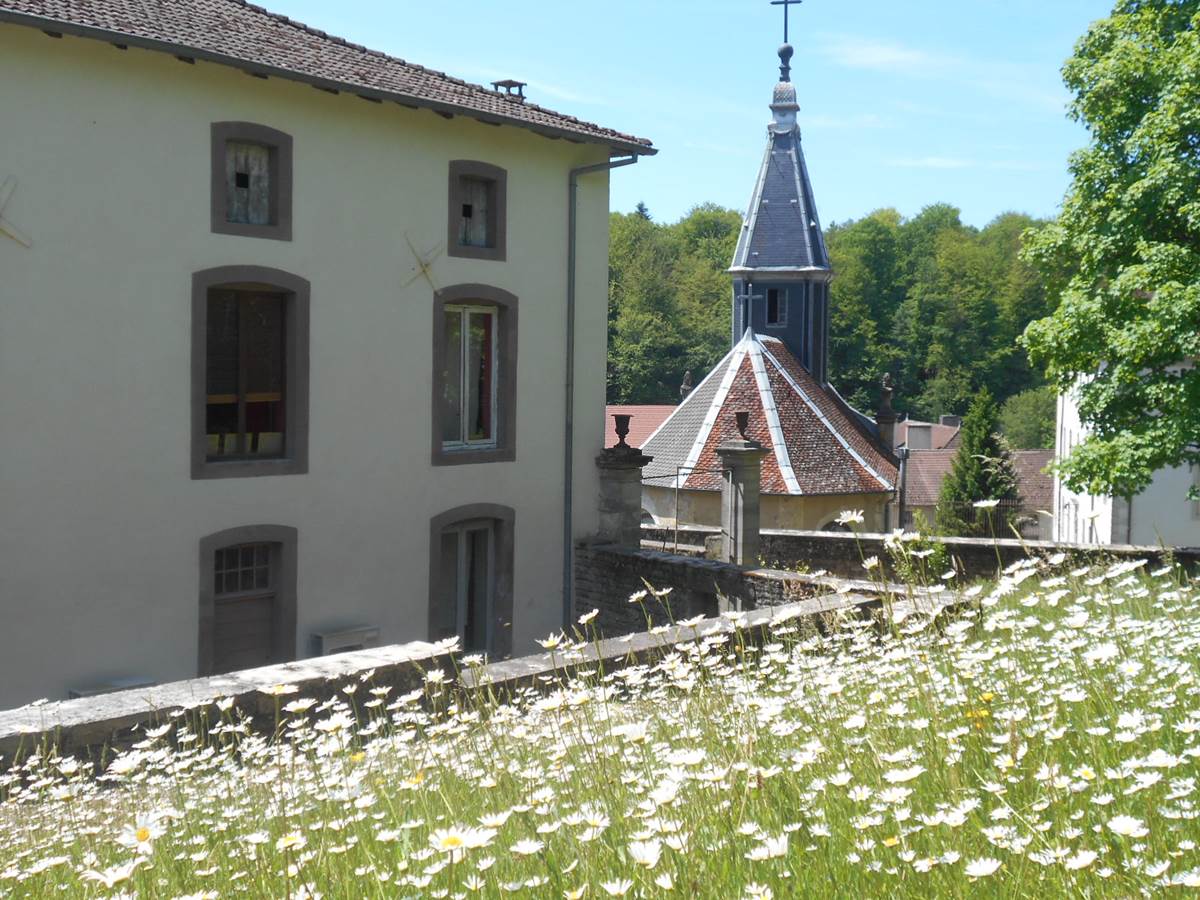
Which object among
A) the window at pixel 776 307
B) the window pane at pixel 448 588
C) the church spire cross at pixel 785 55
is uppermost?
the church spire cross at pixel 785 55

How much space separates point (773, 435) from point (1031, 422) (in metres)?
50.3

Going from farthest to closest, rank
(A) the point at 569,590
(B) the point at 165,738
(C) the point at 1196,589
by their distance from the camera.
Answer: (A) the point at 569,590 < (C) the point at 1196,589 < (B) the point at 165,738

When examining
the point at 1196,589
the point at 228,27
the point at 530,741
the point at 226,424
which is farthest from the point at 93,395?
the point at 1196,589

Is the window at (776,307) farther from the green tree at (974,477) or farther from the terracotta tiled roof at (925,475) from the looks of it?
the terracotta tiled roof at (925,475)

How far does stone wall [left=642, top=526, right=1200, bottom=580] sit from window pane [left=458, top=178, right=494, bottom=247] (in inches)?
253

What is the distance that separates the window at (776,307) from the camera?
139ft

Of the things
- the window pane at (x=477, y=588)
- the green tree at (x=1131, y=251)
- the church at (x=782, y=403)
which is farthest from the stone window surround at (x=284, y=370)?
the church at (x=782, y=403)

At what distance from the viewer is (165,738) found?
22.5 ft

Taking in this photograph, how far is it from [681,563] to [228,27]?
866 cm

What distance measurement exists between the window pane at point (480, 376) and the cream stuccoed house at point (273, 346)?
0.11ft

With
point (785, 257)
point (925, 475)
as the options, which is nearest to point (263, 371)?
point (785, 257)

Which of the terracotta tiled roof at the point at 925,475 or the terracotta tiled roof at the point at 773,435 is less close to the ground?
the terracotta tiled roof at the point at 773,435

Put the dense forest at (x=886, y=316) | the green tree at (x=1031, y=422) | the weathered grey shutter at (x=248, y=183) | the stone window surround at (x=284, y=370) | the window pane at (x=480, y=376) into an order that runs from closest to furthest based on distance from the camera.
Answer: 1. the stone window surround at (x=284, y=370)
2. the weathered grey shutter at (x=248, y=183)
3. the window pane at (x=480, y=376)
4. the green tree at (x=1031, y=422)
5. the dense forest at (x=886, y=316)

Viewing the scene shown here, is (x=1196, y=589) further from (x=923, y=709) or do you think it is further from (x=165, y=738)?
(x=165, y=738)
